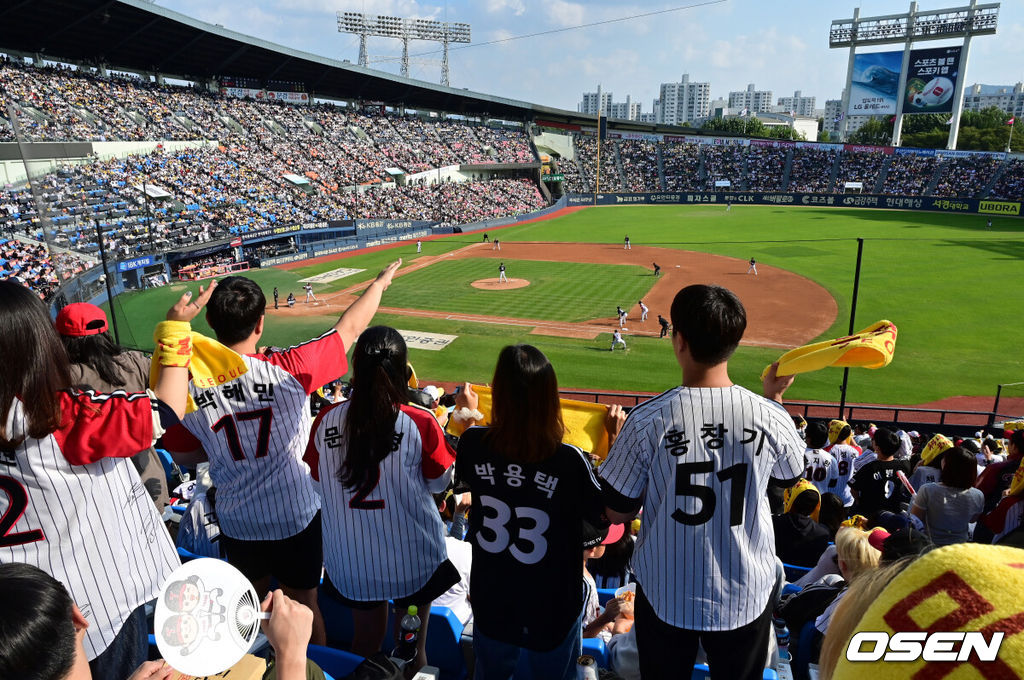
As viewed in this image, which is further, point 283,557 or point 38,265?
point 38,265

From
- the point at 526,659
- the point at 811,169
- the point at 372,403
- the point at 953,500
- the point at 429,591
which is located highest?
the point at 811,169

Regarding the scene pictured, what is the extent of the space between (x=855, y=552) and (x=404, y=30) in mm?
94106

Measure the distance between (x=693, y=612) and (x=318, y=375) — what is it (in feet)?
8.08

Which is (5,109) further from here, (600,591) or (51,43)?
(600,591)

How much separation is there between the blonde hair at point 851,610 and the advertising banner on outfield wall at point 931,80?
77.3 metres

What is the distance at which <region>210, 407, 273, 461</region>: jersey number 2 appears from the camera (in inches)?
142

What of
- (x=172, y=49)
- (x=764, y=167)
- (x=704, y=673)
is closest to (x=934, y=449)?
(x=704, y=673)

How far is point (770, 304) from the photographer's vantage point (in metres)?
26.0

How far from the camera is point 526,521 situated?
9.91 ft

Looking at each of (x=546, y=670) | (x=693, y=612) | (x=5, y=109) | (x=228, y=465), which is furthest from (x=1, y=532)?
(x=5, y=109)

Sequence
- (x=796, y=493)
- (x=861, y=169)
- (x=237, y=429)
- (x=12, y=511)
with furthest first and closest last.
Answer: (x=861, y=169), (x=796, y=493), (x=237, y=429), (x=12, y=511)

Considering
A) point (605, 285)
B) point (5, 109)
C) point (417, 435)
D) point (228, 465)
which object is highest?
point (5, 109)

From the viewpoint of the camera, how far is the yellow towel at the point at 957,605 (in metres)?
0.85

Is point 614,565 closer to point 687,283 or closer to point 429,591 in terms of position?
point 429,591
